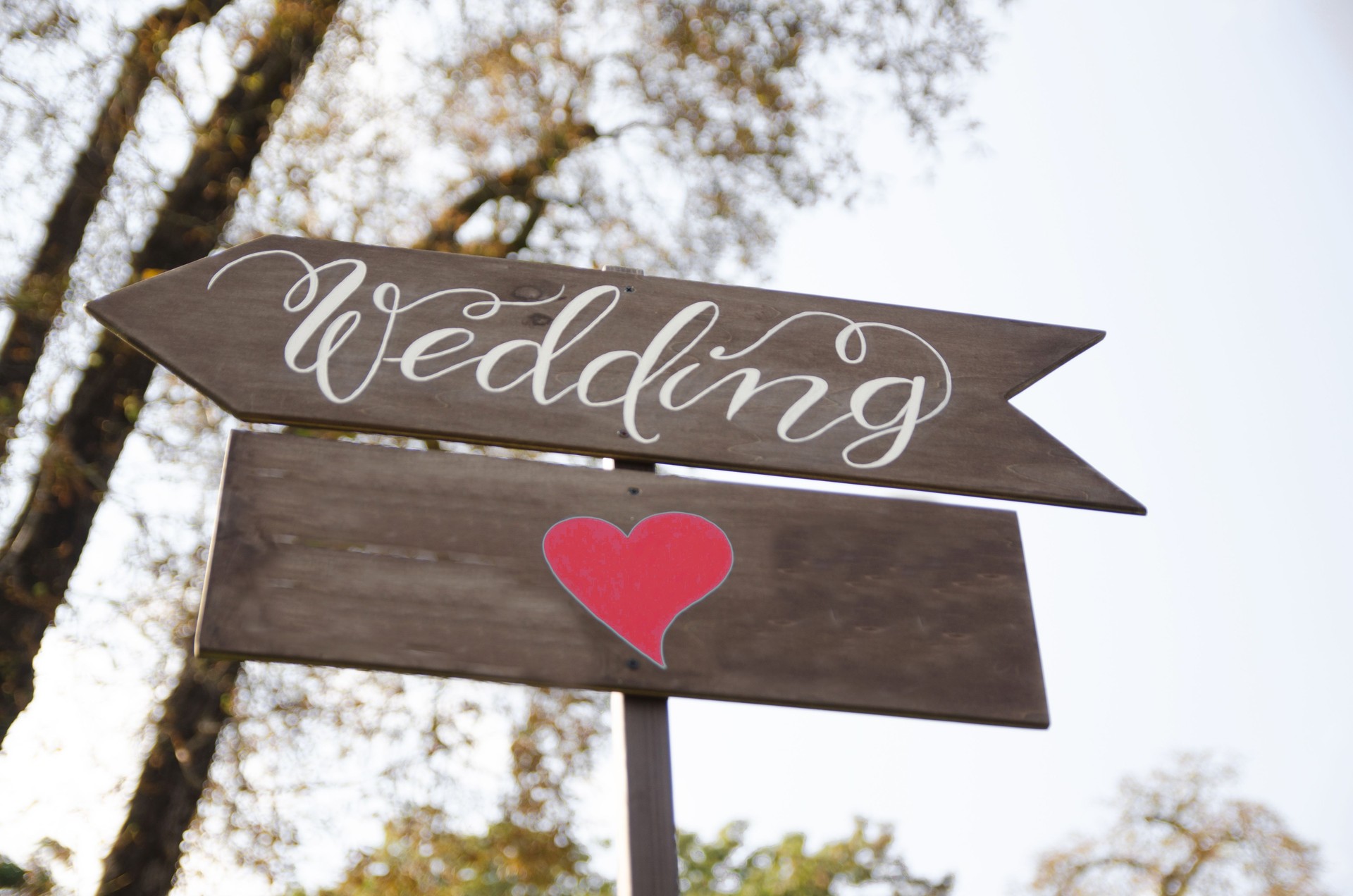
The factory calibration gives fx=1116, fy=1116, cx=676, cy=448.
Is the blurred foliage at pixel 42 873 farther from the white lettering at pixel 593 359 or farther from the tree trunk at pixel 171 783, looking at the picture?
the white lettering at pixel 593 359

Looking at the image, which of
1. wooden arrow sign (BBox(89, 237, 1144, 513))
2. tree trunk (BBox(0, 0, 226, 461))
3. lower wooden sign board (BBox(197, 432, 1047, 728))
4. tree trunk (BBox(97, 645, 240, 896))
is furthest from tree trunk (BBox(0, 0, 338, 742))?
lower wooden sign board (BBox(197, 432, 1047, 728))

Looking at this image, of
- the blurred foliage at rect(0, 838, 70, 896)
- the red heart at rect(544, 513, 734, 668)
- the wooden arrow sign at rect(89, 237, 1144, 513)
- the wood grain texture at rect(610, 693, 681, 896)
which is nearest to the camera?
the wood grain texture at rect(610, 693, 681, 896)

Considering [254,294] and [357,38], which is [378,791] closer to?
[357,38]

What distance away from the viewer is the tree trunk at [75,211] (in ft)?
15.6

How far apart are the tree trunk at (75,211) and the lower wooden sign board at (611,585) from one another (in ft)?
12.1

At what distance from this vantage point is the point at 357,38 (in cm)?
553

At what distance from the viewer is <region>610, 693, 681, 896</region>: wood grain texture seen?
5.26 ft

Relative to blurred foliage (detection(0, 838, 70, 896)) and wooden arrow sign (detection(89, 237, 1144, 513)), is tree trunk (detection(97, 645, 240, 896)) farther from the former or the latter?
wooden arrow sign (detection(89, 237, 1144, 513))

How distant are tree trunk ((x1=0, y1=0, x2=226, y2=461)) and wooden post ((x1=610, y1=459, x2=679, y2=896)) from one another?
4.02 metres

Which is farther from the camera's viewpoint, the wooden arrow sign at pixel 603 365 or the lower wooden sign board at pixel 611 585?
the wooden arrow sign at pixel 603 365

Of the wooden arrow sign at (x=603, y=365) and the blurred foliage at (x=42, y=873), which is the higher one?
the wooden arrow sign at (x=603, y=365)

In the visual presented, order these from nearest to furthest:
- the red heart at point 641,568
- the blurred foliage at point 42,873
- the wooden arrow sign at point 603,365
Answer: the red heart at point 641,568 < the wooden arrow sign at point 603,365 < the blurred foliage at point 42,873

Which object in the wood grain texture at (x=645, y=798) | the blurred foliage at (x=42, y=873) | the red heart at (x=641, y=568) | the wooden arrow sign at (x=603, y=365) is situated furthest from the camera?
the blurred foliage at (x=42, y=873)

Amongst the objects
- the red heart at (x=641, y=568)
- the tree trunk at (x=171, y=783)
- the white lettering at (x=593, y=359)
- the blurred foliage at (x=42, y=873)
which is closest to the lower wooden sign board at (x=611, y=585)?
the red heart at (x=641, y=568)
